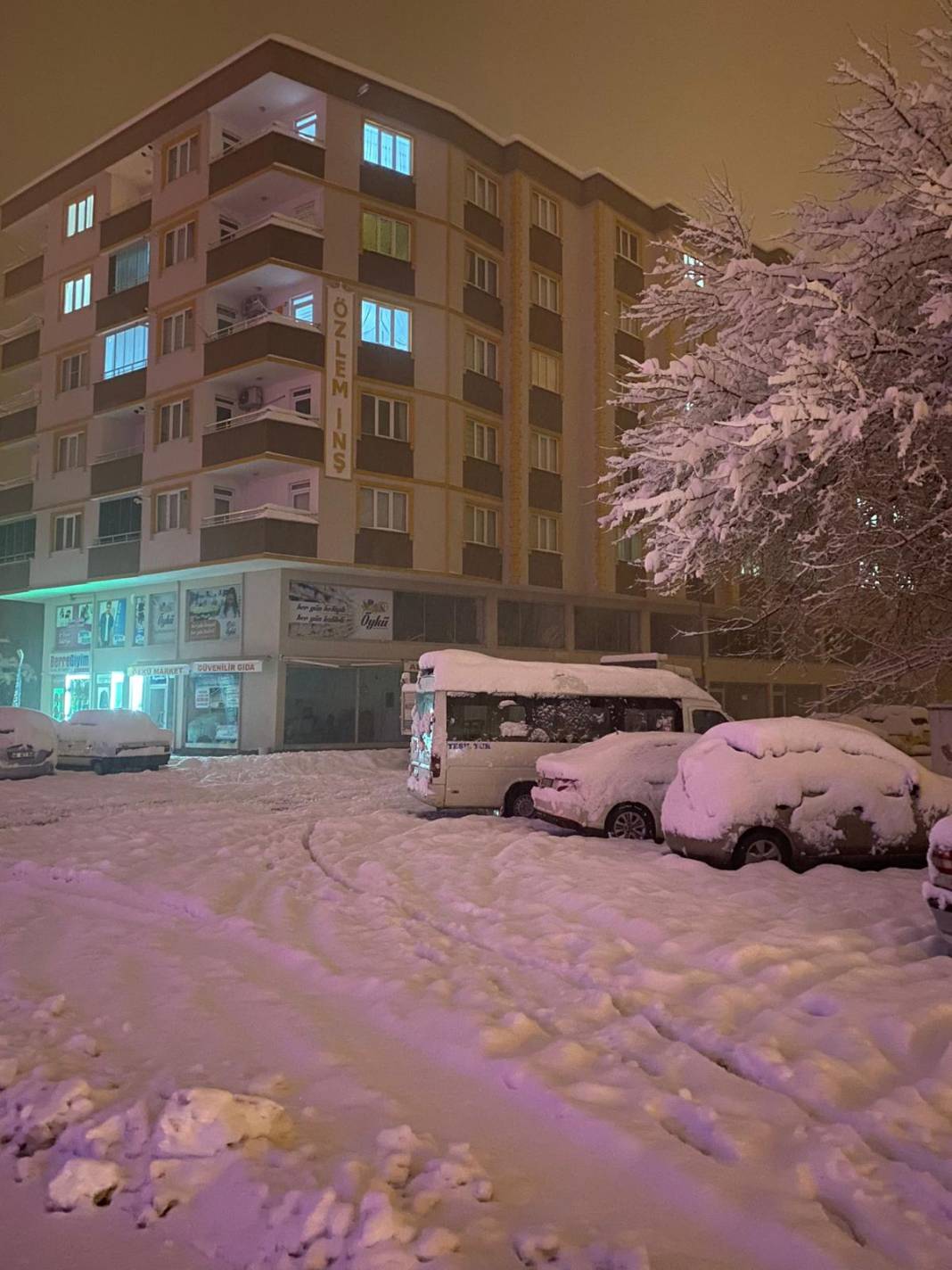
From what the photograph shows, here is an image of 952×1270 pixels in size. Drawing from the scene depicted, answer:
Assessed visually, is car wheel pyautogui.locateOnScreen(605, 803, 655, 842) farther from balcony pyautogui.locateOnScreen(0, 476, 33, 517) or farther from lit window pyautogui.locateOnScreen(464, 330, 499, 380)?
balcony pyautogui.locateOnScreen(0, 476, 33, 517)

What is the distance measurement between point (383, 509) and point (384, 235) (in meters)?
9.45

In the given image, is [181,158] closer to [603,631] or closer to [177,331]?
[177,331]

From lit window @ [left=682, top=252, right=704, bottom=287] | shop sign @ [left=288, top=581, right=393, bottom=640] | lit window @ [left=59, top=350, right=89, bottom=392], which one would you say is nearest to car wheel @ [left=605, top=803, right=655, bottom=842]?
lit window @ [left=682, top=252, right=704, bottom=287]

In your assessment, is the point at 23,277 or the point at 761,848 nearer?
the point at 761,848

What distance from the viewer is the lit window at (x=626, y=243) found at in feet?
134

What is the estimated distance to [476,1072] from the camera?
4.76 metres

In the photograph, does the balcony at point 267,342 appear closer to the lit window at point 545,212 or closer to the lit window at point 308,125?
the lit window at point 308,125

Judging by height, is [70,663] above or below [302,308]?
below

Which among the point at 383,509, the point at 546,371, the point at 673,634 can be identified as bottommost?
the point at 673,634

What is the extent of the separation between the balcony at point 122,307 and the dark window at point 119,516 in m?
6.53

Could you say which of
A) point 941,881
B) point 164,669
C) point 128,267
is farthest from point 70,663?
point 941,881

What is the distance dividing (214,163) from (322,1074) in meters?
34.2

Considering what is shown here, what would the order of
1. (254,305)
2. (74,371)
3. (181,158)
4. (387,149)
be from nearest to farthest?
(254,305)
(387,149)
(181,158)
(74,371)

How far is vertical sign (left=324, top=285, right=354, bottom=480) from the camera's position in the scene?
102 ft
